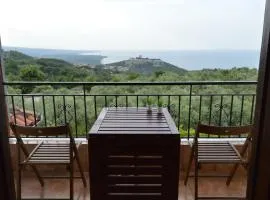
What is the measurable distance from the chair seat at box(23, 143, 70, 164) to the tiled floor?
0.45 m

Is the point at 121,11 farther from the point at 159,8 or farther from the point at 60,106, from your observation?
the point at 60,106

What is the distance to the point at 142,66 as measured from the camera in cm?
430

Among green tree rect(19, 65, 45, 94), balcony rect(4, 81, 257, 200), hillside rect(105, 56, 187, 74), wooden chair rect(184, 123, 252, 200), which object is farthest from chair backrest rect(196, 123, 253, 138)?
green tree rect(19, 65, 45, 94)

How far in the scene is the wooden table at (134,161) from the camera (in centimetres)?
191

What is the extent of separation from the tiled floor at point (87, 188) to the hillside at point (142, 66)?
2.02 metres

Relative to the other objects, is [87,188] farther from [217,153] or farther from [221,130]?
[221,130]

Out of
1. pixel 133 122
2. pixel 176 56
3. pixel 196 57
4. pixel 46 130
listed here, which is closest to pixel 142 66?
pixel 176 56

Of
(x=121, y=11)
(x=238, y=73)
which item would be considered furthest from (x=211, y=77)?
(x=121, y=11)

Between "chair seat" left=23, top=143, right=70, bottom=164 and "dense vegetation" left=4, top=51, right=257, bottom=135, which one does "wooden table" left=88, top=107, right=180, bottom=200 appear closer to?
"chair seat" left=23, top=143, right=70, bottom=164

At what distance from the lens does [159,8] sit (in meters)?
3.90

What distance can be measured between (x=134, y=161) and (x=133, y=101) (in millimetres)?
1887

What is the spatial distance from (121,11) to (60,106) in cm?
167

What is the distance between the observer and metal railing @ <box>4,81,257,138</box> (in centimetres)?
296

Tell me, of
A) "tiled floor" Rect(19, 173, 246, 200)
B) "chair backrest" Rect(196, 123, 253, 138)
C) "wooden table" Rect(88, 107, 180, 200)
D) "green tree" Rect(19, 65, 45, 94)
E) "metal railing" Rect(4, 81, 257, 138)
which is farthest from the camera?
"green tree" Rect(19, 65, 45, 94)
